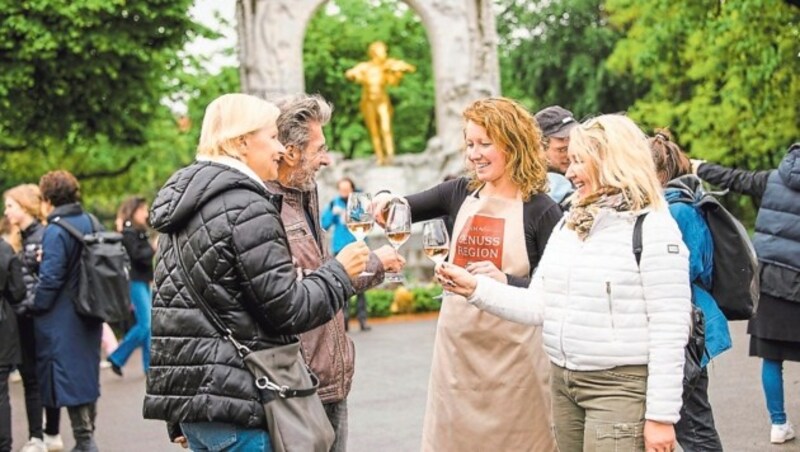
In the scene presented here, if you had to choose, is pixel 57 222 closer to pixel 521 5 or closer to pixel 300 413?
pixel 300 413

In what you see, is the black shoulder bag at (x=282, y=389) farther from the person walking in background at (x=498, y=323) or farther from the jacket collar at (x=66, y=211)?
the jacket collar at (x=66, y=211)

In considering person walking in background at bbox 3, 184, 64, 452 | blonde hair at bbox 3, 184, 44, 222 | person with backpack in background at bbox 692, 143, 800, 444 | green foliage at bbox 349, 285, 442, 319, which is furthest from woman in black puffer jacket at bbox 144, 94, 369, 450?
green foliage at bbox 349, 285, 442, 319

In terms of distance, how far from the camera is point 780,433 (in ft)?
25.1

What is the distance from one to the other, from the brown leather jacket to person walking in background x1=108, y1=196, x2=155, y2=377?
8.11 meters

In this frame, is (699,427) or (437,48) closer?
(699,427)

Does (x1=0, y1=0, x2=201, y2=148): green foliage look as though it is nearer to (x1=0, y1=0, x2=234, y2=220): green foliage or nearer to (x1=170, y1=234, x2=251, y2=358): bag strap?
(x1=0, y1=0, x2=234, y2=220): green foliage

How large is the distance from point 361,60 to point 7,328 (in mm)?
33883

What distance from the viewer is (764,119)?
20234mm

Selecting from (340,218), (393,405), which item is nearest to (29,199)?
(393,405)

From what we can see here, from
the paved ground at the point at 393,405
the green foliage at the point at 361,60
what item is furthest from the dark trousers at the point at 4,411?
the green foliage at the point at 361,60

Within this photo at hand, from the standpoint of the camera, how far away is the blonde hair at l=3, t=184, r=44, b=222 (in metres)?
8.97

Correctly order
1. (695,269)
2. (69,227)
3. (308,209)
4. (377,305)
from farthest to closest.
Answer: (377,305) < (69,227) < (695,269) < (308,209)

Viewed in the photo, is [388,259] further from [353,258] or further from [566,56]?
[566,56]

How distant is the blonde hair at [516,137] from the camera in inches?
193
